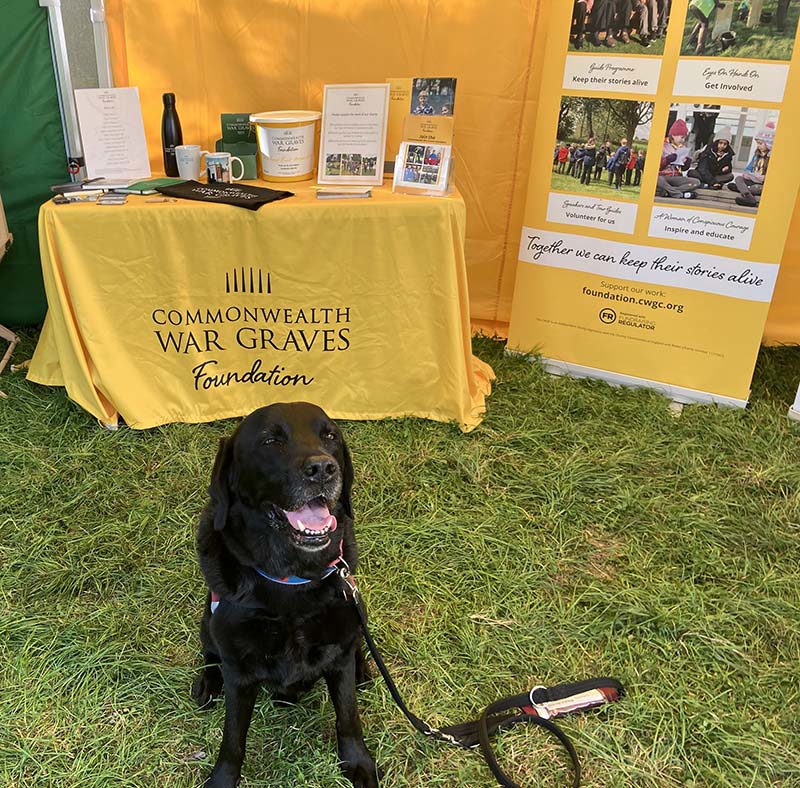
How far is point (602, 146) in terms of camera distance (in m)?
2.73

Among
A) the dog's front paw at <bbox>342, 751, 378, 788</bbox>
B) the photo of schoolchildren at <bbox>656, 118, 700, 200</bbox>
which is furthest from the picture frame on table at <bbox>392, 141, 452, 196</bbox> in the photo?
the dog's front paw at <bbox>342, 751, 378, 788</bbox>

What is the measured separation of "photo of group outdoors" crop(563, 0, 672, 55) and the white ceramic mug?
1.48 m

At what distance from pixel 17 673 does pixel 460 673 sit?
3.39ft

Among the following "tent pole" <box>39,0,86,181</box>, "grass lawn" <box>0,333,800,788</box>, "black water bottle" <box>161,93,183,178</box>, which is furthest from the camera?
"tent pole" <box>39,0,86,181</box>

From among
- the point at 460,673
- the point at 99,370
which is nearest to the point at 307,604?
the point at 460,673

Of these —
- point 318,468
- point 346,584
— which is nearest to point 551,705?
point 346,584

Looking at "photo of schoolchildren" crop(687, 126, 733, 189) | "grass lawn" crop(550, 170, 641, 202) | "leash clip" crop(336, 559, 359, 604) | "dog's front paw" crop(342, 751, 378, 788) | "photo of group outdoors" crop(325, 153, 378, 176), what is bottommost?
"dog's front paw" crop(342, 751, 378, 788)

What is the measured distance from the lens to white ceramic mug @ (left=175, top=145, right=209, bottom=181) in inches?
104

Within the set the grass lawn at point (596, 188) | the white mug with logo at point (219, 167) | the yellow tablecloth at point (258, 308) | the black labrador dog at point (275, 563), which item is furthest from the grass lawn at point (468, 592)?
the white mug with logo at point (219, 167)

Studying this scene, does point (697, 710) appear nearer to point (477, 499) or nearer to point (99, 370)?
point (477, 499)

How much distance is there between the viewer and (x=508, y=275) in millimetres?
3398

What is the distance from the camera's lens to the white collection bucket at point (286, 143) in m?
2.60

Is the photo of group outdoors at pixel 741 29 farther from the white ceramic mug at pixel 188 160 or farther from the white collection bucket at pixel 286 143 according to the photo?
the white ceramic mug at pixel 188 160

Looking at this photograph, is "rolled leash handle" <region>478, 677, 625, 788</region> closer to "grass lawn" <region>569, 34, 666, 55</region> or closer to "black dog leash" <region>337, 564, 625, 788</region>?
"black dog leash" <region>337, 564, 625, 788</region>
